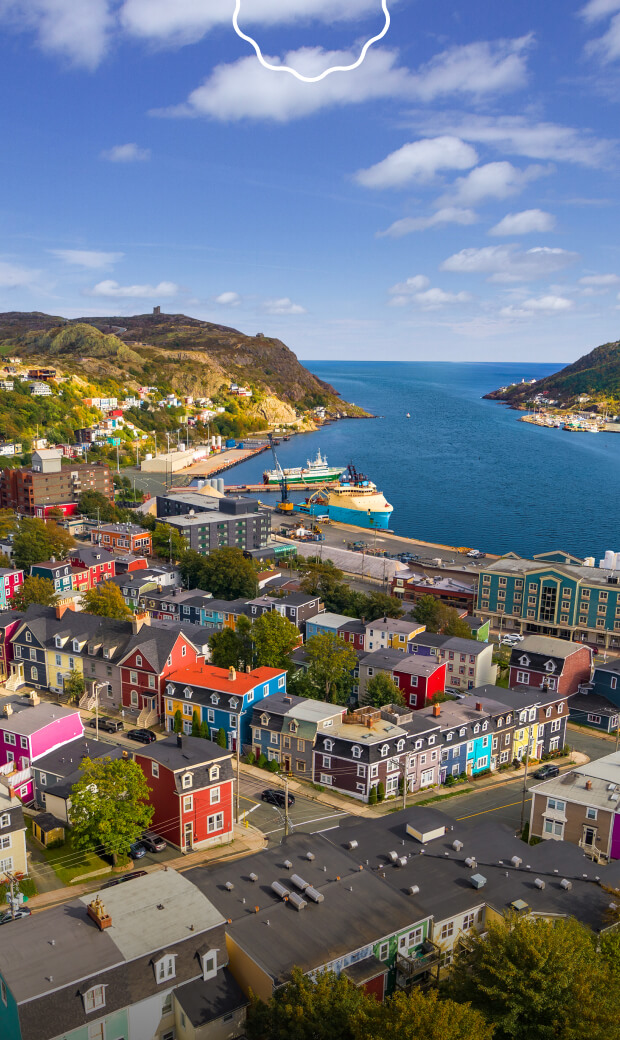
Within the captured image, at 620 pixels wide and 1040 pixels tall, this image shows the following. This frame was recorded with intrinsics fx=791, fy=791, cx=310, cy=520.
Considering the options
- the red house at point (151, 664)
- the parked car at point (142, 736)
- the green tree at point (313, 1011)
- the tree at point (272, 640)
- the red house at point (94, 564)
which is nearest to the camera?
the green tree at point (313, 1011)

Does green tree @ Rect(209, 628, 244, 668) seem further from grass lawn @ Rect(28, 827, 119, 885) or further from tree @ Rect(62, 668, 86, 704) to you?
grass lawn @ Rect(28, 827, 119, 885)

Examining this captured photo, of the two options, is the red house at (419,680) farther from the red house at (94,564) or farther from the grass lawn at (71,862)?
the red house at (94,564)

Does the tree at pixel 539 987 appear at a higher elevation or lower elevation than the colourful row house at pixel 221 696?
higher

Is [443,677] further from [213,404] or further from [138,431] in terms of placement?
[213,404]

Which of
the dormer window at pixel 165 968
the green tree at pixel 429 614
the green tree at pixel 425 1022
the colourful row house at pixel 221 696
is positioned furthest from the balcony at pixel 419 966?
the green tree at pixel 429 614

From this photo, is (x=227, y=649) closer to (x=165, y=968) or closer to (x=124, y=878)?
(x=124, y=878)

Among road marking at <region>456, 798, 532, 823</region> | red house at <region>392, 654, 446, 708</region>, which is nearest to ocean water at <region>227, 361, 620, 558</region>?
red house at <region>392, 654, 446, 708</region>
